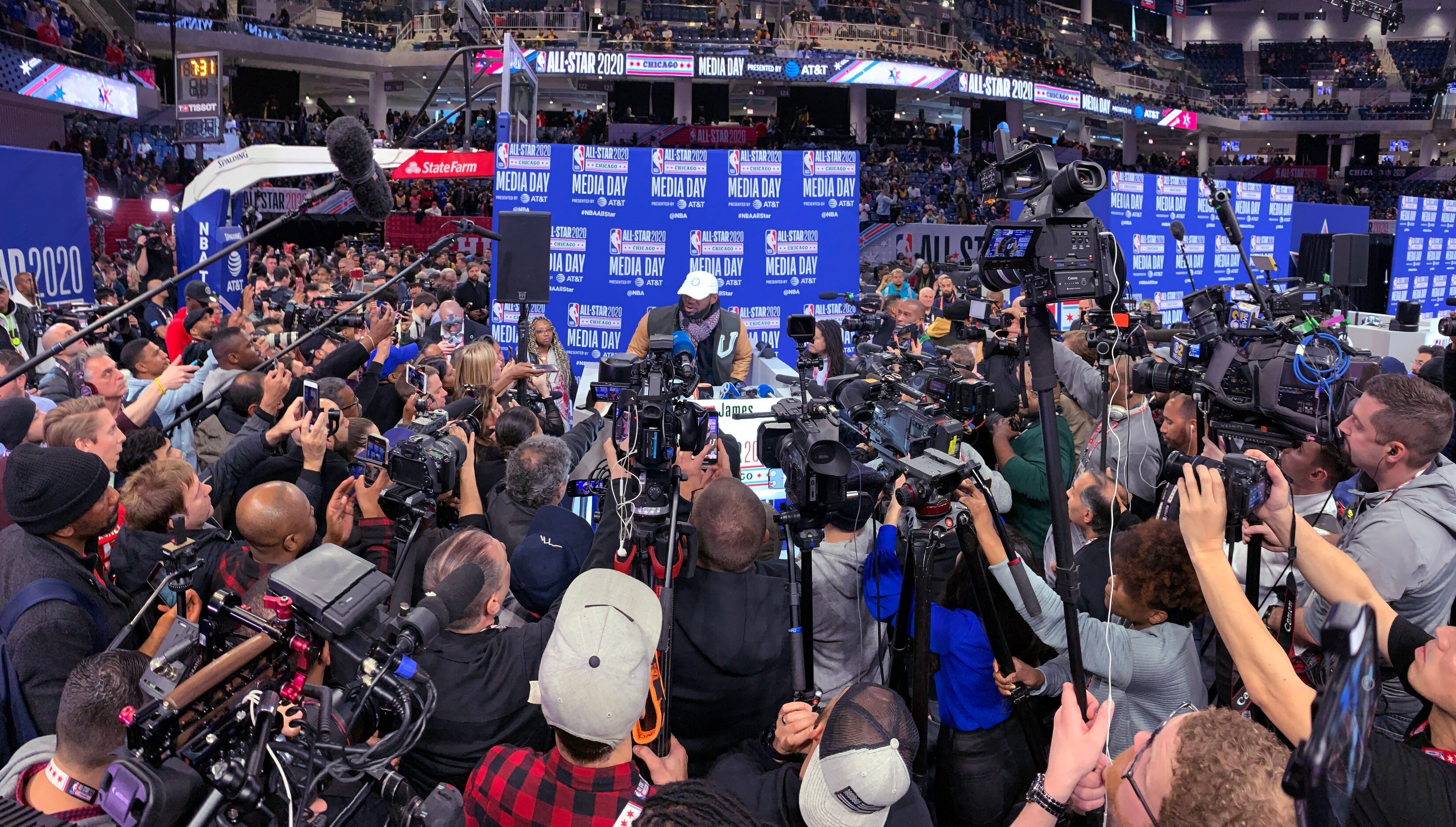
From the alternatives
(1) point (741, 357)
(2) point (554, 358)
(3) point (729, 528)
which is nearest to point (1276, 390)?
(3) point (729, 528)

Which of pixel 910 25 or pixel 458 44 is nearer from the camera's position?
pixel 458 44

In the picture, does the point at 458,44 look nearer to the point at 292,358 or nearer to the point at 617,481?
the point at 292,358

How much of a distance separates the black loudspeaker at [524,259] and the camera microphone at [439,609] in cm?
510

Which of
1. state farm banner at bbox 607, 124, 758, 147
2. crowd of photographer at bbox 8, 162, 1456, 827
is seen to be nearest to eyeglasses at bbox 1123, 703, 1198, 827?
crowd of photographer at bbox 8, 162, 1456, 827

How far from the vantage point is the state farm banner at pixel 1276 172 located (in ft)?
130

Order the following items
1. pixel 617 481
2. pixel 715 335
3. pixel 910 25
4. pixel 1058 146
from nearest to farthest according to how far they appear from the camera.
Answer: pixel 617 481
pixel 715 335
pixel 910 25
pixel 1058 146

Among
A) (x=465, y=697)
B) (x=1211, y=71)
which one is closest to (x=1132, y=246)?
(x=465, y=697)

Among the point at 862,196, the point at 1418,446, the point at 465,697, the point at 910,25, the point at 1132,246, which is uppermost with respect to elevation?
the point at 910,25

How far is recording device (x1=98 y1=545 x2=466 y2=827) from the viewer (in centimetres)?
146

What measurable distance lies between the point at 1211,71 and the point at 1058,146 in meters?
14.0

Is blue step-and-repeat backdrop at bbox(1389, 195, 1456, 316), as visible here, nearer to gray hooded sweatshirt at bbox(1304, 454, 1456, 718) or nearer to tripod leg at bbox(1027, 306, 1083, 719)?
gray hooded sweatshirt at bbox(1304, 454, 1456, 718)

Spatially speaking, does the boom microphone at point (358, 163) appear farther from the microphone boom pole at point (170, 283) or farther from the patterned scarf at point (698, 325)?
the patterned scarf at point (698, 325)

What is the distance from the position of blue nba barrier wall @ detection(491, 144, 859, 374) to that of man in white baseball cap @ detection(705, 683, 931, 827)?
7.30 metres

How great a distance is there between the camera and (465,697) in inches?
101
